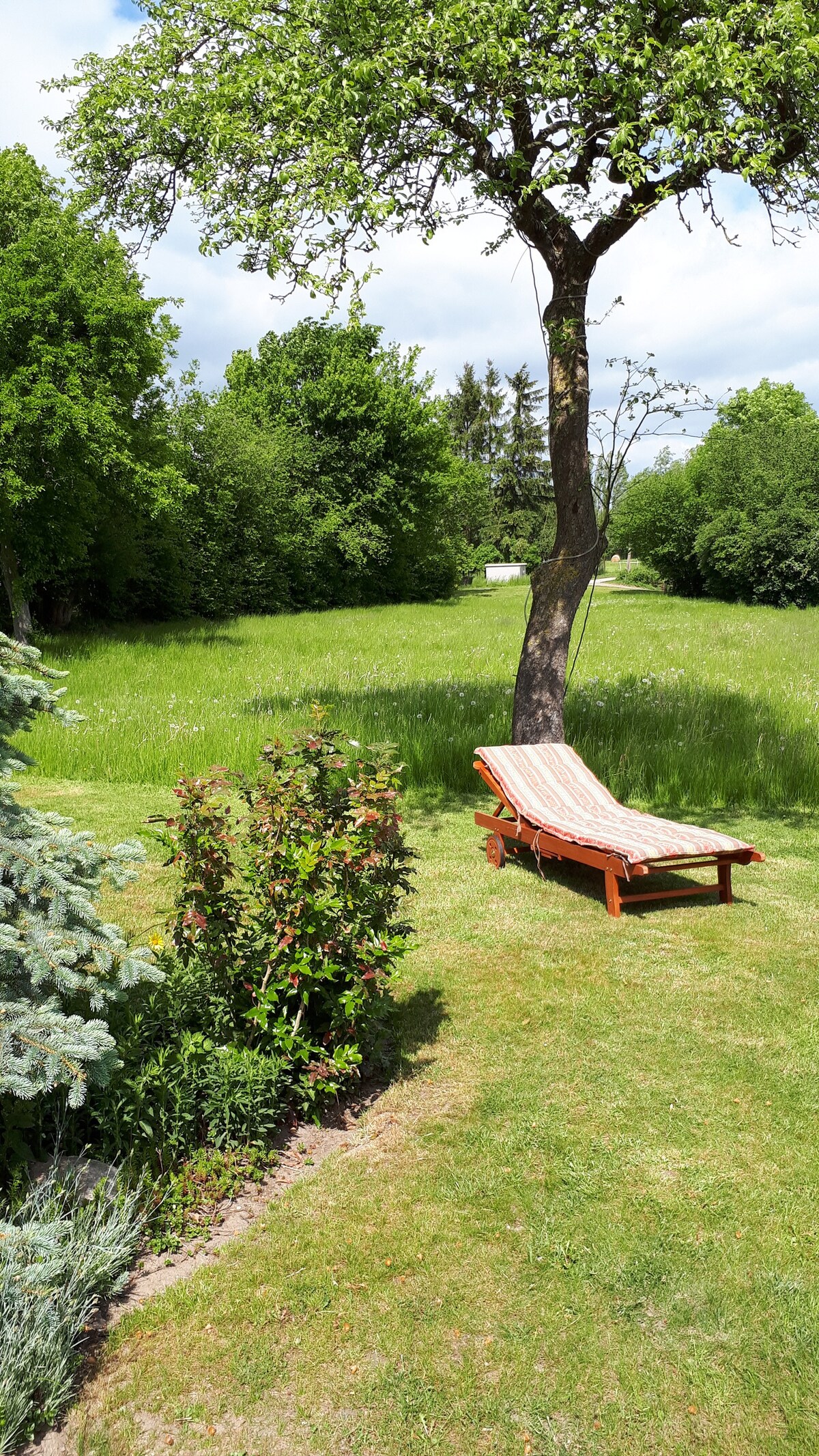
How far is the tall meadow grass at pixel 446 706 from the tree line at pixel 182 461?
274cm

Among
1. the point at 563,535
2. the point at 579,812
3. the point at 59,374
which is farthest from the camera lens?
the point at 59,374

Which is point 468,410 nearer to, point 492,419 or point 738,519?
point 492,419

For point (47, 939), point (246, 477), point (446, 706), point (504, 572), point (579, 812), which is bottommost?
point (579, 812)

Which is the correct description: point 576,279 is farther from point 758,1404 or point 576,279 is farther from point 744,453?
point 744,453

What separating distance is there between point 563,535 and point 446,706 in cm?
280

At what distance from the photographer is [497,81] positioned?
23.9ft

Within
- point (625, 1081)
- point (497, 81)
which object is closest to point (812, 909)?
point (625, 1081)

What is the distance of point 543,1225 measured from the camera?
3.15 metres

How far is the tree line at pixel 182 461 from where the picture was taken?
663 inches

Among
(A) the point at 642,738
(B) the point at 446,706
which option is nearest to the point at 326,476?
(B) the point at 446,706

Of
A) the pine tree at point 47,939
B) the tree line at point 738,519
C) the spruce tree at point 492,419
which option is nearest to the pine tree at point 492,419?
the spruce tree at point 492,419

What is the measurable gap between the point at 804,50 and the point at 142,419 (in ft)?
55.5

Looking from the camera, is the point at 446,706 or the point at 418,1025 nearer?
the point at 418,1025

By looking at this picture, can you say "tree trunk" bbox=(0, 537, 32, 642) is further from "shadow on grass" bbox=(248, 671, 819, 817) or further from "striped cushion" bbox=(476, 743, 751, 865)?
"striped cushion" bbox=(476, 743, 751, 865)
